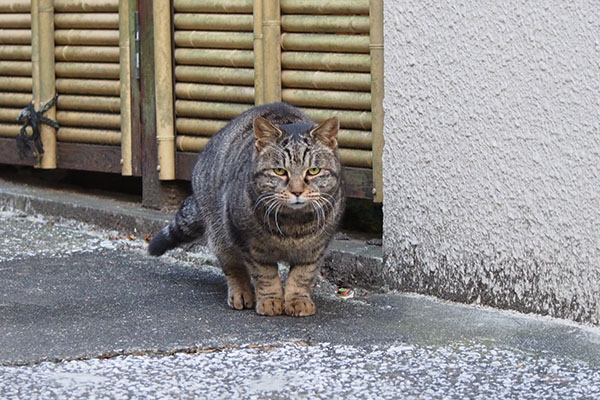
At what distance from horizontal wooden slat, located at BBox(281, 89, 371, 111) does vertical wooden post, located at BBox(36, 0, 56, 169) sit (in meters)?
2.07

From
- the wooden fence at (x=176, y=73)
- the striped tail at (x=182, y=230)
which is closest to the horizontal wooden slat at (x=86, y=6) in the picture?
the wooden fence at (x=176, y=73)

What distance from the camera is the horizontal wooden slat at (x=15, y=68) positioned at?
7.41m

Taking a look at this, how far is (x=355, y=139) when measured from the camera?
211 inches

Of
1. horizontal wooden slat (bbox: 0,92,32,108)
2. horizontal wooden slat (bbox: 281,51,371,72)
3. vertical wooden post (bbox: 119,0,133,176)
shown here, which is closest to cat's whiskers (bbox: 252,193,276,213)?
horizontal wooden slat (bbox: 281,51,371,72)

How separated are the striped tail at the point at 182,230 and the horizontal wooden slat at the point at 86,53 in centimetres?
177

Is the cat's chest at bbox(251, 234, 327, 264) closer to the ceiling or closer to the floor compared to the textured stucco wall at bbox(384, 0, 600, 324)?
closer to the floor

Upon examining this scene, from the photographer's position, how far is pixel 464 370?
12.3 ft

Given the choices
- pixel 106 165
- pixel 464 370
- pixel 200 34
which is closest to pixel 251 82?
pixel 200 34

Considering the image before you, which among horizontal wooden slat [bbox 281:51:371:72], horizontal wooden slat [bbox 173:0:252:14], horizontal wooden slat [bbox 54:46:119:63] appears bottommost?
horizontal wooden slat [bbox 281:51:371:72]

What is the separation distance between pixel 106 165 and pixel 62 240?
0.71 m

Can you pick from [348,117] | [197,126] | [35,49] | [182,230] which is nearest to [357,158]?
[348,117]

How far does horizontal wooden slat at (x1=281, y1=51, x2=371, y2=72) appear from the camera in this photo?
530 centimetres

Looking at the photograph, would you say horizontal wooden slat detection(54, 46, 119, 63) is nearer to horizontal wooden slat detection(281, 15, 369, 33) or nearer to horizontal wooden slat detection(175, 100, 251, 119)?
horizontal wooden slat detection(175, 100, 251, 119)

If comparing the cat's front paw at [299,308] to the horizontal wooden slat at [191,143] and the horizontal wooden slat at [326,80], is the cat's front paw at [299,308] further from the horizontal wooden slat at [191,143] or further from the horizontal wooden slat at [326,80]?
the horizontal wooden slat at [191,143]
